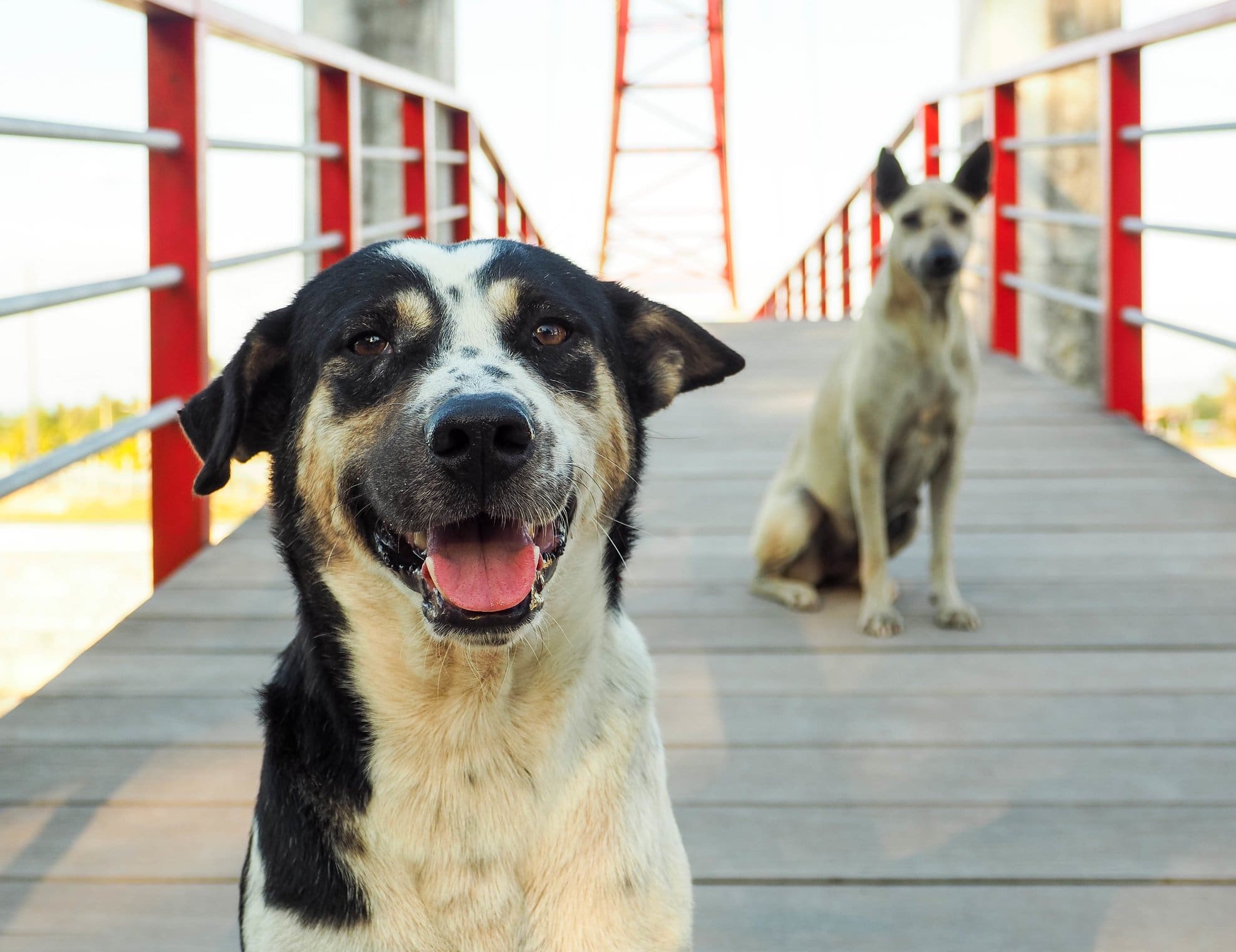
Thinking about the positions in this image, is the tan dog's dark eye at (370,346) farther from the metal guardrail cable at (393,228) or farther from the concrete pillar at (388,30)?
the concrete pillar at (388,30)

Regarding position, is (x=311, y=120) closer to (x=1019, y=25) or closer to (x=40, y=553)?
(x=1019, y=25)

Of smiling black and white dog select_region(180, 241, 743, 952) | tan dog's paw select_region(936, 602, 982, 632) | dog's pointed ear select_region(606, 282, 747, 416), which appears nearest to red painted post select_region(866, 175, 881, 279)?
tan dog's paw select_region(936, 602, 982, 632)

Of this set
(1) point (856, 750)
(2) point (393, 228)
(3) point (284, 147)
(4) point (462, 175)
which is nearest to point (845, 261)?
(4) point (462, 175)

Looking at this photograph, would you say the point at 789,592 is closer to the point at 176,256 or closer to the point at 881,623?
the point at 881,623

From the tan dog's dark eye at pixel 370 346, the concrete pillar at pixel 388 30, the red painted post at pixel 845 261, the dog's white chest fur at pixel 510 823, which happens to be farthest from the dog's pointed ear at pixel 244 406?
the red painted post at pixel 845 261

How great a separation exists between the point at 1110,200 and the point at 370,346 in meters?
3.44

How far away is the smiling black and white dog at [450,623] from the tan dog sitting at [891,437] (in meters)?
1.31

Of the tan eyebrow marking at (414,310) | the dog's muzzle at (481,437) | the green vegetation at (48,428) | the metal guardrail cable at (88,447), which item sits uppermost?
the tan eyebrow marking at (414,310)

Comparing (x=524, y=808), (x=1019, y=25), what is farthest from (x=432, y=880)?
(x=1019, y=25)

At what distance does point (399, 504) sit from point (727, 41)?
33.4 meters

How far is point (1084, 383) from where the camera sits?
573cm

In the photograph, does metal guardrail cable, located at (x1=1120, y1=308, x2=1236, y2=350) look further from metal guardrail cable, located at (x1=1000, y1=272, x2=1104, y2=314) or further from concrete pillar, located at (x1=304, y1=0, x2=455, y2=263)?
concrete pillar, located at (x1=304, y1=0, x2=455, y2=263)

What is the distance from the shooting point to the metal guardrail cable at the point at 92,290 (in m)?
2.29

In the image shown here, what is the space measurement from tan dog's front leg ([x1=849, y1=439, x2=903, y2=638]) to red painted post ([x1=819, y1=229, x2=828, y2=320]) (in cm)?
733
